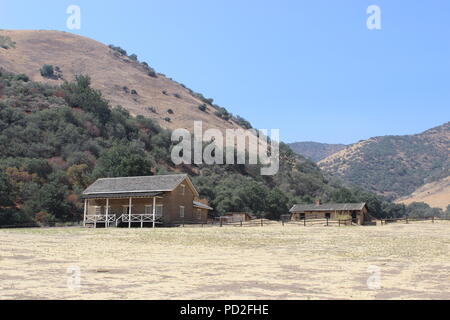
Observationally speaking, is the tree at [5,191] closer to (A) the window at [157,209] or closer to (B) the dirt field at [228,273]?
(A) the window at [157,209]

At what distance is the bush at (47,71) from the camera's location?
130125 mm

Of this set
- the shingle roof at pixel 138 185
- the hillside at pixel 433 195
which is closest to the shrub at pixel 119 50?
the hillside at pixel 433 195

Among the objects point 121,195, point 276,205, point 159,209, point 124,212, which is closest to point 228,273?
point 159,209

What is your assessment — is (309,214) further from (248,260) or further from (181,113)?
(181,113)

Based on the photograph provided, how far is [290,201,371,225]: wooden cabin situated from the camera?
70.2m

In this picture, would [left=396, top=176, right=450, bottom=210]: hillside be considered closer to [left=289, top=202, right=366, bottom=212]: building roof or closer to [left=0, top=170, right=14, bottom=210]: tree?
[left=289, top=202, right=366, bottom=212]: building roof

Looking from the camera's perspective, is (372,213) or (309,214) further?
(372,213)

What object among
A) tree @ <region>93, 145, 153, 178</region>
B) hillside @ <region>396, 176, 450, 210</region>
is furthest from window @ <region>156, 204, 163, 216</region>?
hillside @ <region>396, 176, 450, 210</region>

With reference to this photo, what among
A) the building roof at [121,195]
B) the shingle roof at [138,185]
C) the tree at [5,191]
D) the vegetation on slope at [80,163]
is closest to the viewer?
the tree at [5,191]

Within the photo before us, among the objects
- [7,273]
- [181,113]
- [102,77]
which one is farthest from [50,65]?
[7,273]

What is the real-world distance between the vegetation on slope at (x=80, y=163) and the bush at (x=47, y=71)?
29692 mm

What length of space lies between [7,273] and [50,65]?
132 m

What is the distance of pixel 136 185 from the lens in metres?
51.9
